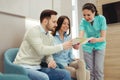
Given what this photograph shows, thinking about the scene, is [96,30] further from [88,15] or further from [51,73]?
[51,73]

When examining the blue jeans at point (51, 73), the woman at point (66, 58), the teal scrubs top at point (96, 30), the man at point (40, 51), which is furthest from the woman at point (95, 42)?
the blue jeans at point (51, 73)

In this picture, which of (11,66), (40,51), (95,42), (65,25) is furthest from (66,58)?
(11,66)

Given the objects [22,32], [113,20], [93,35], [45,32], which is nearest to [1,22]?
[22,32]

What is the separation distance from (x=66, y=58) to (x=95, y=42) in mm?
573

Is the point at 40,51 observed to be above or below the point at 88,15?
below

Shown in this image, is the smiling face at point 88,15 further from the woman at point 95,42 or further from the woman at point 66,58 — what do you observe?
the woman at point 66,58

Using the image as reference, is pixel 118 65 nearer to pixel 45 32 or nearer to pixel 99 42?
pixel 99 42

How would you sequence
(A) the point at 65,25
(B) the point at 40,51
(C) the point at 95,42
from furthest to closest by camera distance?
(C) the point at 95,42 → (A) the point at 65,25 → (B) the point at 40,51

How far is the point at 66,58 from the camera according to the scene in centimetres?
298

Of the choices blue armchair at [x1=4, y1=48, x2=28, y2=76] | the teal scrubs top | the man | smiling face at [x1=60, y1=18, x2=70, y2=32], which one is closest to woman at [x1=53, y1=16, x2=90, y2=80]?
smiling face at [x1=60, y1=18, x2=70, y2=32]

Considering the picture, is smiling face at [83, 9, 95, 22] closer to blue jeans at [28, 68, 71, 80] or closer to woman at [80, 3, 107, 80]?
woman at [80, 3, 107, 80]

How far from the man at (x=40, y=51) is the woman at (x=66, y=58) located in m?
0.33

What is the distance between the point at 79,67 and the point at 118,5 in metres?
2.83

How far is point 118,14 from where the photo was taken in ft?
17.0
